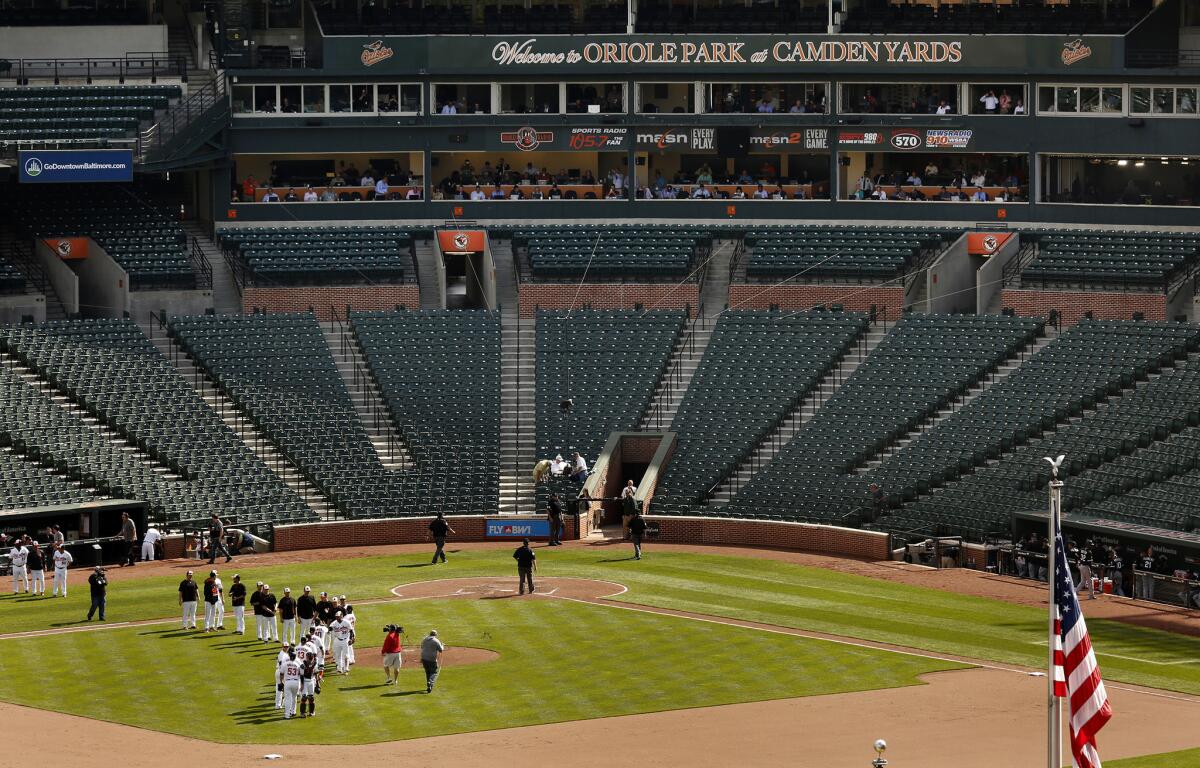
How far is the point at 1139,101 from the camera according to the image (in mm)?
74062

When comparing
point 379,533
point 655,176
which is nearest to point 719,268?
point 655,176

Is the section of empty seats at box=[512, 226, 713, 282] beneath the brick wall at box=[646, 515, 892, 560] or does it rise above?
above

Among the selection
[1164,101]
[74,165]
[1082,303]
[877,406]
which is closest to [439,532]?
[877,406]

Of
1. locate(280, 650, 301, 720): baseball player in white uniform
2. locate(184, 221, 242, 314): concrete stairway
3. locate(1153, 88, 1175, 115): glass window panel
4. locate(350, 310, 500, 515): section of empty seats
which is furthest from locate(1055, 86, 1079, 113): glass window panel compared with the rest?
locate(280, 650, 301, 720): baseball player in white uniform

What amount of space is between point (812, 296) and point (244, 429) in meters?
21.8

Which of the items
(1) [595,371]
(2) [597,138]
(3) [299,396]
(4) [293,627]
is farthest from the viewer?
(2) [597,138]

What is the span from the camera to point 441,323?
7206 cm

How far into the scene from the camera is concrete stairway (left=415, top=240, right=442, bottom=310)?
75.6 metres

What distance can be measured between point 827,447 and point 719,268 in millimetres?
13648

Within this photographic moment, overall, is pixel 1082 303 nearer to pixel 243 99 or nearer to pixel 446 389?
pixel 446 389

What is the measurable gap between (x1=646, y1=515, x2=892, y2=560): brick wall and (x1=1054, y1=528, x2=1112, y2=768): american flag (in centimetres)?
2870

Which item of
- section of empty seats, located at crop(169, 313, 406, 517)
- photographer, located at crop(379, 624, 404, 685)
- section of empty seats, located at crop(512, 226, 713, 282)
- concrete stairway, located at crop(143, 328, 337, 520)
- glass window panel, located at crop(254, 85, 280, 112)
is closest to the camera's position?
photographer, located at crop(379, 624, 404, 685)

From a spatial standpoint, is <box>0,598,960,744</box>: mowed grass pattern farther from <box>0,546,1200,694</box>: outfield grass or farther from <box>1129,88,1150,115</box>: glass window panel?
<box>1129,88,1150,115</box>: glass window panel

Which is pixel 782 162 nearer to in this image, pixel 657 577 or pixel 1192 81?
pixel 1192 81
